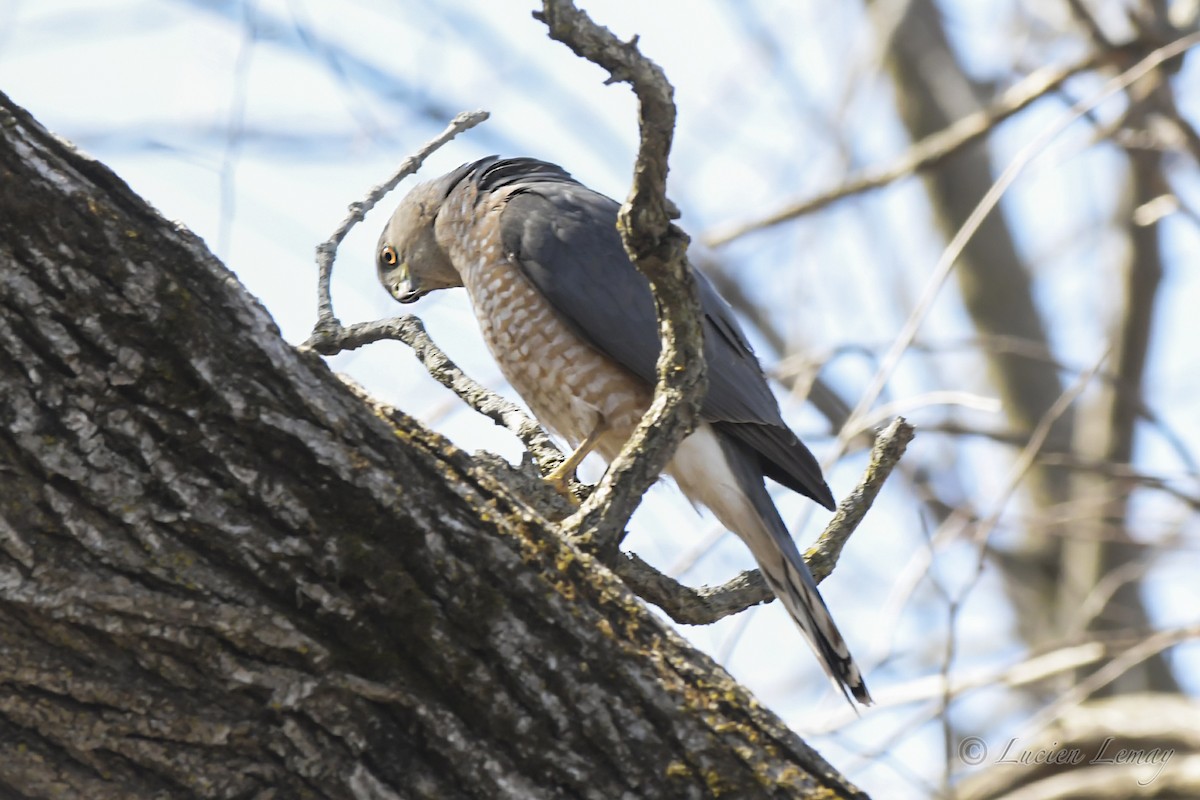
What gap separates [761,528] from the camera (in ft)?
10.8

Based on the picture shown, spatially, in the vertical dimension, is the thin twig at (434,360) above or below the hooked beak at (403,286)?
below

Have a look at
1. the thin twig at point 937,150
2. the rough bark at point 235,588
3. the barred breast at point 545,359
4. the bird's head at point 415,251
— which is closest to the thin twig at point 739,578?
the rough bark at point 235,588

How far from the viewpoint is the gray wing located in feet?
11.7

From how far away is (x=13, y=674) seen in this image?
1.71 metres

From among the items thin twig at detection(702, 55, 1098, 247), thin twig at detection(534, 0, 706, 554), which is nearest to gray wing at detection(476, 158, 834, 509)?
thin twig at detection(534, 0, 706, 554)

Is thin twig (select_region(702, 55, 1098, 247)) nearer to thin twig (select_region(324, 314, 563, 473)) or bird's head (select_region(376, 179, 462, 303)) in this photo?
bird's head (select_region(376, 179, 462, 303))

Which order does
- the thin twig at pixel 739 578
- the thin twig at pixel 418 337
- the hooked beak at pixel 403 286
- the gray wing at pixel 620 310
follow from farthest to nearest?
the hooked beak at pixel 403 286 → the gray wing at pixel 620 310 → the thin twig at pixel 418 337 → the thin twig at pixel 739 578

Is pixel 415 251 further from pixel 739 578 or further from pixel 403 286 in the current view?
pixel 739 578

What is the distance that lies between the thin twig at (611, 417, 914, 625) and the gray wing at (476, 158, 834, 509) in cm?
73

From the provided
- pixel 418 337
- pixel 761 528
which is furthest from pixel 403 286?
pixel 761 528

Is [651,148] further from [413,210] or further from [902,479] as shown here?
[902,479]

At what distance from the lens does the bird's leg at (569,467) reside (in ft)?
10.7

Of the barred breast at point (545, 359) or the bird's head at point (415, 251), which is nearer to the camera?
the barred breast at point (545, 359)

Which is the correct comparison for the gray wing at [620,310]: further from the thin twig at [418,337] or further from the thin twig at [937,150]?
the thin twig at [937,150]
